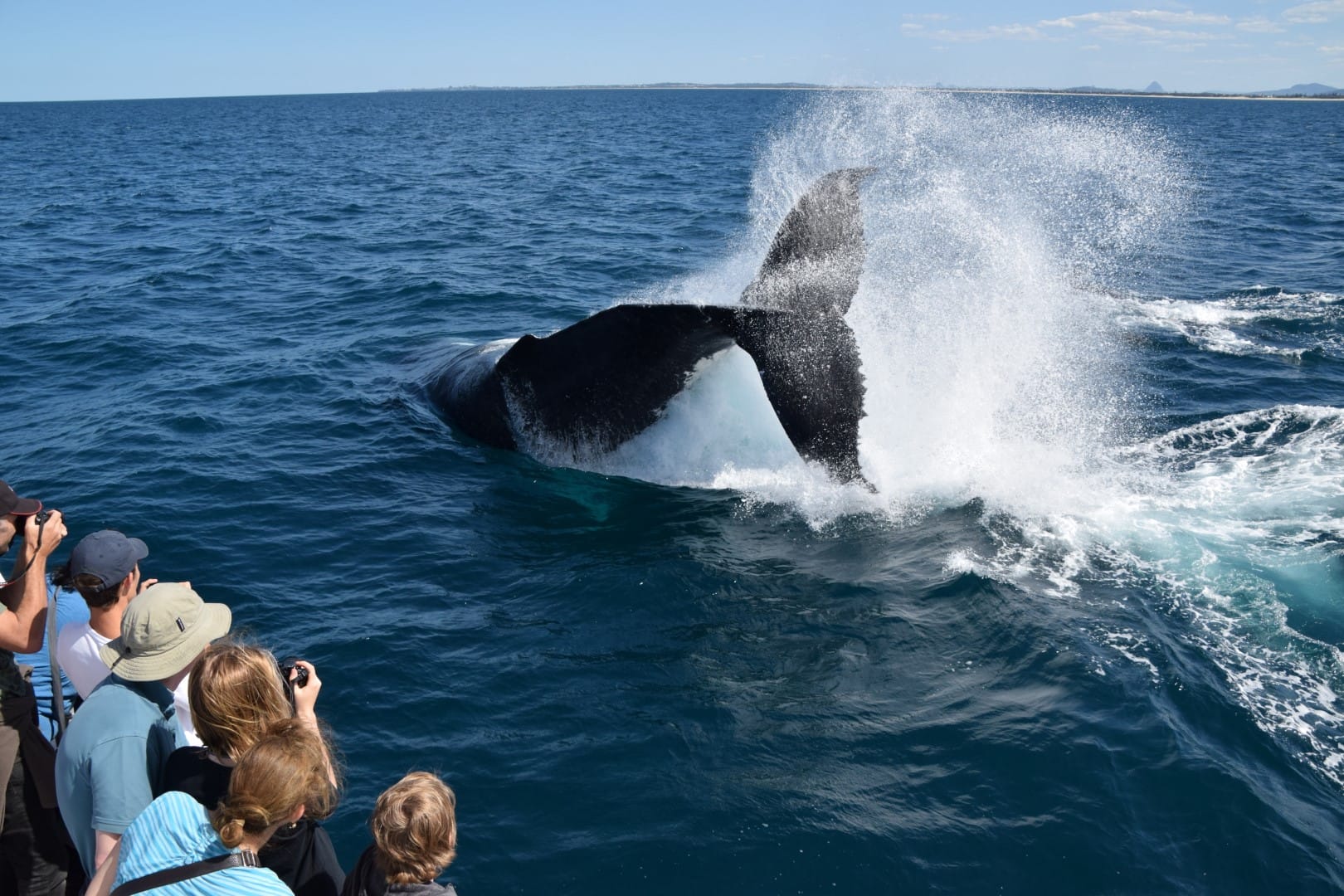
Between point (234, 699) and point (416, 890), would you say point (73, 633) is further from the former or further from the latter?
point (416, 890)

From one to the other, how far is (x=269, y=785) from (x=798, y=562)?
22.8 ft

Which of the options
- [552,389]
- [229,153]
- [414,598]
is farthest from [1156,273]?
[229,153]

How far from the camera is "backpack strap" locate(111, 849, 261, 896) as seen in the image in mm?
3301

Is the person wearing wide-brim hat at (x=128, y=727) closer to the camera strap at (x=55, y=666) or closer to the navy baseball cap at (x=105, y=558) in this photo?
the navy baseball cap at (x=105, y=558)

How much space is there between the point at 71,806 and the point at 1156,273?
2526cm

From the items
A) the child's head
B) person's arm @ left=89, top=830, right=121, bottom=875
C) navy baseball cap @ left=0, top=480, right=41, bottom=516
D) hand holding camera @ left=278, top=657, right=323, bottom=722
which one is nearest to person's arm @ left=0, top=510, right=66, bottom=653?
navy baseball cap @ left=0, top=480, right=41, bottom=516

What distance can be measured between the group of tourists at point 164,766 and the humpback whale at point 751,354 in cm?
569

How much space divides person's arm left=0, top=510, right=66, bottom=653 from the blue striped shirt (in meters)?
1.57

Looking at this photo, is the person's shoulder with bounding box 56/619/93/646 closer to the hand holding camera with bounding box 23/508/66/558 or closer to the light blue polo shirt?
the hand holding camera with bounding box 23/508/66/558

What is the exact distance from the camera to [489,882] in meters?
6.12

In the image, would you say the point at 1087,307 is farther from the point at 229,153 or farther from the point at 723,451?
the point at 229,153

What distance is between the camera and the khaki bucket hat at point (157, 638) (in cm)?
414

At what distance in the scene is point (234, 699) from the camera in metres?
3.82

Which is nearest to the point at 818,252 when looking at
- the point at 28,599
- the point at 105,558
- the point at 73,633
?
the point at 105,558
